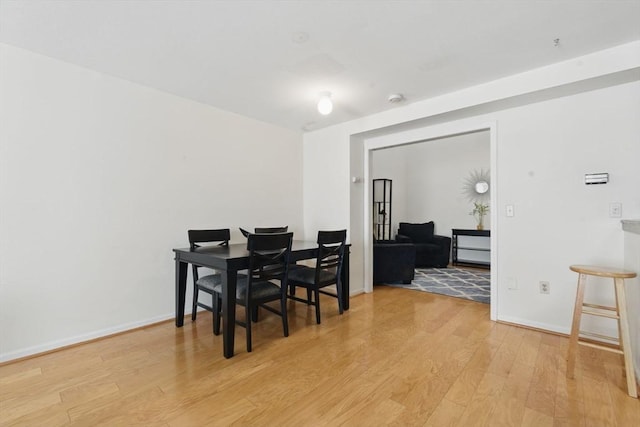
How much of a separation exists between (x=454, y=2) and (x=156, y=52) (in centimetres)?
211

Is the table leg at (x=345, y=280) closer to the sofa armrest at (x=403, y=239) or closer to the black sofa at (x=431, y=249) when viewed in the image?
the black sofa at (x=431, y=249)

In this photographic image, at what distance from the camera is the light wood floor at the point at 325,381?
1.58 m

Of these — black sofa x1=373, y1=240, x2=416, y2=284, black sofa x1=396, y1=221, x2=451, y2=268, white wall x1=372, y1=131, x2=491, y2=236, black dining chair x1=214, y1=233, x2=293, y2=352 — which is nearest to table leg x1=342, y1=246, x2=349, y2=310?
black dining chair x1=214, y1=233, x2=293, y2=352

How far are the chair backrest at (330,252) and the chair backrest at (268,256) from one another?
45 centimetres

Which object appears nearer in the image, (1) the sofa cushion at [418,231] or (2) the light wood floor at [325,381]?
(2) the light wood floor at [325,381]

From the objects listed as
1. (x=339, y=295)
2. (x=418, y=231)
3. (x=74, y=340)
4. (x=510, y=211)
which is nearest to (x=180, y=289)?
(x=74, y=340)

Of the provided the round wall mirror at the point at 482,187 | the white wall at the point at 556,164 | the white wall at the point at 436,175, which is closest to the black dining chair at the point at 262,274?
the white wall at the point at 556,164

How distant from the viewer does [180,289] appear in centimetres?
283

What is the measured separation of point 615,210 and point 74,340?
4.52 m

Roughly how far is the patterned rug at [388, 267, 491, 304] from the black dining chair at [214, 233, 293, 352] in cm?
235

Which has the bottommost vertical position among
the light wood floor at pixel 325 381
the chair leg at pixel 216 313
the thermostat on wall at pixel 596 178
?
the light wood floor at pixel 325 381

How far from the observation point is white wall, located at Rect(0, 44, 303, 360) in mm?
2197

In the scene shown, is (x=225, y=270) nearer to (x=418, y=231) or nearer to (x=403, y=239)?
(x=403, y=239)

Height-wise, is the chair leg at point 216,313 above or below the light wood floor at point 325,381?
above
